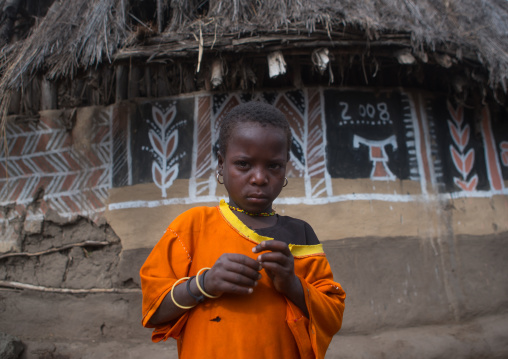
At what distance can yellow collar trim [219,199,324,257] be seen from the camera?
134 centimetres

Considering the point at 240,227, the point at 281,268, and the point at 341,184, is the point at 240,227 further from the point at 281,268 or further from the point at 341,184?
the point at 341,184

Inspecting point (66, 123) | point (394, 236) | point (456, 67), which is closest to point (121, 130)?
point (66, 123)

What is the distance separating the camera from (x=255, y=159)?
1.36m

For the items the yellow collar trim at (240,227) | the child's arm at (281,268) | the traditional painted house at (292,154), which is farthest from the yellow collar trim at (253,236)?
the traditional painted house at (292,154)

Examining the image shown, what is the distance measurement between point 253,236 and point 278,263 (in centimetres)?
19

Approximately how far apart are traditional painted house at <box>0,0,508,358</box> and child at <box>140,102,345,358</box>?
6.82 ft

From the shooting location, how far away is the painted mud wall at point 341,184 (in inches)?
141

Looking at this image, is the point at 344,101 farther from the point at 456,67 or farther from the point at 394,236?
the point at 394,236

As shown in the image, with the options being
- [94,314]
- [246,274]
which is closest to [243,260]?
[246,274]

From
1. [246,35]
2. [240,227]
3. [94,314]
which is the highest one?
[246,35]

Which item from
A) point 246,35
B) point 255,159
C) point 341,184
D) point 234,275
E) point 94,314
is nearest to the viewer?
point 234,275

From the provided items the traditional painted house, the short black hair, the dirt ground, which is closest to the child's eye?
the short black hair

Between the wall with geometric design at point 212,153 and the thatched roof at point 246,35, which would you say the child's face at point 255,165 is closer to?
the thatched roof at point 246,35

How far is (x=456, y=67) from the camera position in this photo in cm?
362
